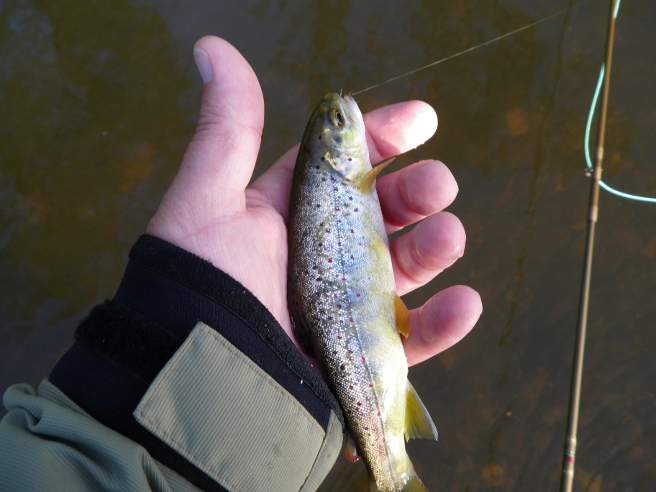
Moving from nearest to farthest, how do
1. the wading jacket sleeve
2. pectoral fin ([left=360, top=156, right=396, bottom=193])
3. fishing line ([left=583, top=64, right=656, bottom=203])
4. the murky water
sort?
the wading jacket sleeve
pectoral fin ([left=360, top=156, right=396, bottom=193])
the murky water
fishing line ([left=583, top=64, right=656, bottom=203])

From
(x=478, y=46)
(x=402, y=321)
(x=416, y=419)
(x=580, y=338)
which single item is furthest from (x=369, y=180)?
(x=478, y=46)

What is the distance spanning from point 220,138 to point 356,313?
3.41 feet

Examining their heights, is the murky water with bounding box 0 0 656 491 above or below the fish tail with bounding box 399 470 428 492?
above

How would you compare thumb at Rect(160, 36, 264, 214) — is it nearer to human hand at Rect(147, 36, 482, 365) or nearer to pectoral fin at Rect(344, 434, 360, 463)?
human hand at Rect(147, 36, 482, 365)

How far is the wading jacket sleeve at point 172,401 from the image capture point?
1401 mm

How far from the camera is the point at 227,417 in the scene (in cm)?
167

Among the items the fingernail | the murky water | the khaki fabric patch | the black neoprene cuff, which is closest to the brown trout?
the black neoprene cuff

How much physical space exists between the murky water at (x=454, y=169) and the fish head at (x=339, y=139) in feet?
5.84

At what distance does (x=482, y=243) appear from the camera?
3.88m

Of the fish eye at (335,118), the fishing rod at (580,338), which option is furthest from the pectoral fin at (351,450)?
the fish eye at (335,118)

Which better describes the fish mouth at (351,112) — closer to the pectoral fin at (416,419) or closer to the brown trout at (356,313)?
the brown trout at (356,313)

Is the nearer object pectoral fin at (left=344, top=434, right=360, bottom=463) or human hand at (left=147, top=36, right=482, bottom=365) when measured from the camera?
human hand at (left=147, top=36, right=482, bottom=365)

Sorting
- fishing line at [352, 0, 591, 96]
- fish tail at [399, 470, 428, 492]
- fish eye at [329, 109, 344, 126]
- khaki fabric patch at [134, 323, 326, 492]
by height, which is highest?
fishing line at [352, 0, 591, 96]

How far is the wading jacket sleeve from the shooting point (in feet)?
4.60
